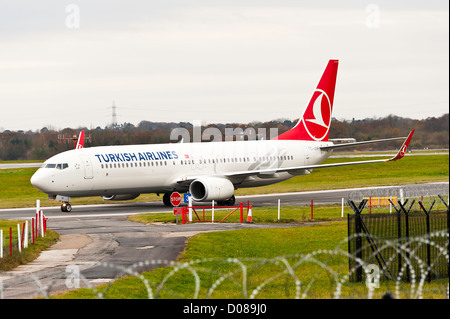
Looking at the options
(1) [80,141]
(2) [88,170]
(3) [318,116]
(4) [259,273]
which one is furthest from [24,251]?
(3) [318,116]

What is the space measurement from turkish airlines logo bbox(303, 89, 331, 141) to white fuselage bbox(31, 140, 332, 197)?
1253 millimetres

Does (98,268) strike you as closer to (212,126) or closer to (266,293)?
(266,293)

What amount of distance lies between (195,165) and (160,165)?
3.07 m

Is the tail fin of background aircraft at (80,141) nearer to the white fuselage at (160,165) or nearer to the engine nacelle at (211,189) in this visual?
the white fuselage at (160,165)

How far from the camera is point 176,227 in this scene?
131 feet

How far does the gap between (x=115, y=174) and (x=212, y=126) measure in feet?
114

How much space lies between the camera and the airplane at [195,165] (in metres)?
49.8

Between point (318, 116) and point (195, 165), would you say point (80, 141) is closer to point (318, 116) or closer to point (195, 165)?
point (195, 165)

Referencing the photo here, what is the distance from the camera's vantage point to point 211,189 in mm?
51938

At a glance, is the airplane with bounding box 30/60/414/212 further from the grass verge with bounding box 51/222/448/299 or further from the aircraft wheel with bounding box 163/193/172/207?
the grass verge with bounding box 51/222/448/299

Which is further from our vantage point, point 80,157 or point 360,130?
point 360,130
